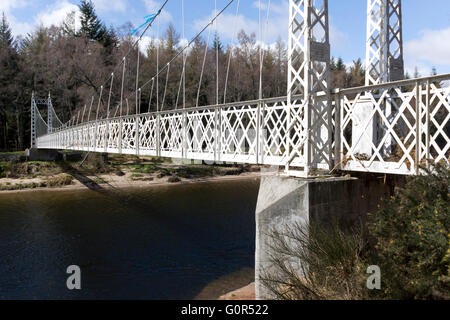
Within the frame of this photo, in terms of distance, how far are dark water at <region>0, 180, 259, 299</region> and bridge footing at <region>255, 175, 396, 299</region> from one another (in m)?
2.87

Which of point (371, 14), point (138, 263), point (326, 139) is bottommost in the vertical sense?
point (138, 263)

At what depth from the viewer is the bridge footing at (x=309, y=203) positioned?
17.1 ft

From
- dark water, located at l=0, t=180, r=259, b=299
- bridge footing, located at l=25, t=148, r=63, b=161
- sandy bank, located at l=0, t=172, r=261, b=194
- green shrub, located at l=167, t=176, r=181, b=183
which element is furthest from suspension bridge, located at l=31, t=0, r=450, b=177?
bridge footing, located at l=25, t=148, r=63, b=161

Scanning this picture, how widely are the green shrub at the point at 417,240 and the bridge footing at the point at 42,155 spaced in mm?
28135

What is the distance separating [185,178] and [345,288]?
918 inches

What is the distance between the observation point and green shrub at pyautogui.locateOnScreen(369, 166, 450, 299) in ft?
10.6

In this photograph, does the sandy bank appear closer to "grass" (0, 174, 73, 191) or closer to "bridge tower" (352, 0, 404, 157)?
"grass" (0, 174, 73, 191)

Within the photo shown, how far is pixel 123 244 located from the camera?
1140 cm

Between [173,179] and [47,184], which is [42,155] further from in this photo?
[173,179]

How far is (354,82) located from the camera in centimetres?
3825

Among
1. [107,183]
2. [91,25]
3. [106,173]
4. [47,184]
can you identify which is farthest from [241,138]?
[91,25]

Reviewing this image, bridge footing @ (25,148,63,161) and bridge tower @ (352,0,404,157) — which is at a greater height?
bridge tower @ (352,0,404,157)
